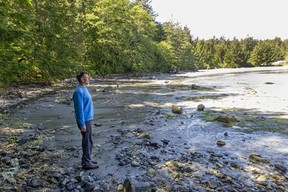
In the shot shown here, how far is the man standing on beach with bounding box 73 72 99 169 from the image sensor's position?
23.4ft


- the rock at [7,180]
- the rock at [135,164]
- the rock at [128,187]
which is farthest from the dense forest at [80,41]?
the rock at [128,187]

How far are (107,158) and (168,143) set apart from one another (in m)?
2.73

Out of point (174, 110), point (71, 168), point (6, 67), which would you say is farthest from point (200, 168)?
point (6, 67)

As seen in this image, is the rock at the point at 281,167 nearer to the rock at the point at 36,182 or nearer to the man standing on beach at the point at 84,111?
the man standing on beach at the point at 84,111

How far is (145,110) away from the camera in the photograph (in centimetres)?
1748

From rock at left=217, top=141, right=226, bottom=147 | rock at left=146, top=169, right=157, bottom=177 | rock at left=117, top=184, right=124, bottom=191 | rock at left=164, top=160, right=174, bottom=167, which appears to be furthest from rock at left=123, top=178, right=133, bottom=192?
rock at left=217, top=141, right=226, bottom=147

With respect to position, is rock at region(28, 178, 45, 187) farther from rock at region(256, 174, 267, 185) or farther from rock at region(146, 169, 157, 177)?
rock at region(256, 174, 267, 185)

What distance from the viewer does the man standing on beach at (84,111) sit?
7.14 meters

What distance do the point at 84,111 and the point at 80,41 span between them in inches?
1189

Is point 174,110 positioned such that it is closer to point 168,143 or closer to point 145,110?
point 145,110

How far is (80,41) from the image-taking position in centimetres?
3584

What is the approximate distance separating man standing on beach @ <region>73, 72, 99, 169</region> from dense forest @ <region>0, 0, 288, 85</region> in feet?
28.2

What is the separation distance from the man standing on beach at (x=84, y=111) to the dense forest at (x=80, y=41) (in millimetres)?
8600

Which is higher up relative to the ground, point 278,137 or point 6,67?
point 6,67
